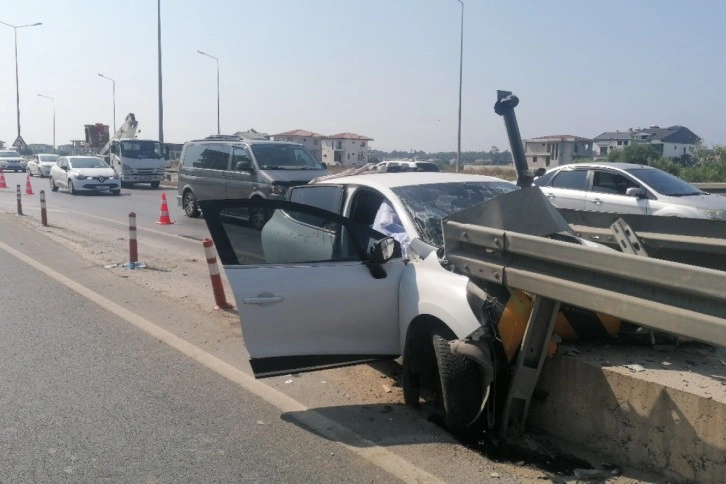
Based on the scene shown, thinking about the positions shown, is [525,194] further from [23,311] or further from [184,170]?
[184,170]

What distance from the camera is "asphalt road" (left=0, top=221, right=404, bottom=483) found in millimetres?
4203

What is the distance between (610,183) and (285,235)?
984cm

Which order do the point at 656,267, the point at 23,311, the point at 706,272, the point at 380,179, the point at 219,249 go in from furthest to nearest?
the point at 23,311 < the point at 380,179 < the point at 219,249 < the point at 656,267 < the point at 706,272

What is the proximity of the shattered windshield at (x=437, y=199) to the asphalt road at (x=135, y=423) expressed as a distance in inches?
69.1

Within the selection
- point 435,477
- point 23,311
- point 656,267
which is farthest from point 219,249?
point 23,311

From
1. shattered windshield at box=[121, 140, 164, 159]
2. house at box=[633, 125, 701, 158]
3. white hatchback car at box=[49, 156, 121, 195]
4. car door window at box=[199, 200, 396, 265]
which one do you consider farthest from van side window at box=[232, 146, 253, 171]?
house at box=[633, 125, 701, 158]

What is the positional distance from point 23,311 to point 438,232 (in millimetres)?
5272

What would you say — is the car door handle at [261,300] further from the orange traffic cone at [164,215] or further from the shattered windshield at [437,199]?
the orange traffic cone at [164,215]

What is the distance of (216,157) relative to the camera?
709 inches

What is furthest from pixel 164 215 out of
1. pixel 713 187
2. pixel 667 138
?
pixel 667 138

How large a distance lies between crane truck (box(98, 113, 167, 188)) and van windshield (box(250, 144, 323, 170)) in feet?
60.9

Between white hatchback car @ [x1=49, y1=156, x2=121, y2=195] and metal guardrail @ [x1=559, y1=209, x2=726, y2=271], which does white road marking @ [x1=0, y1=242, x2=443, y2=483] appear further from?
white hatchback car @ [x1=49, y1=156, x2=121, y2=195]

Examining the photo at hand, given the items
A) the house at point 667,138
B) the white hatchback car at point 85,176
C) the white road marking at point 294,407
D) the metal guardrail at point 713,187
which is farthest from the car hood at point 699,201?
the white hatchback car at point 85,176

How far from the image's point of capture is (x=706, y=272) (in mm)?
3352
